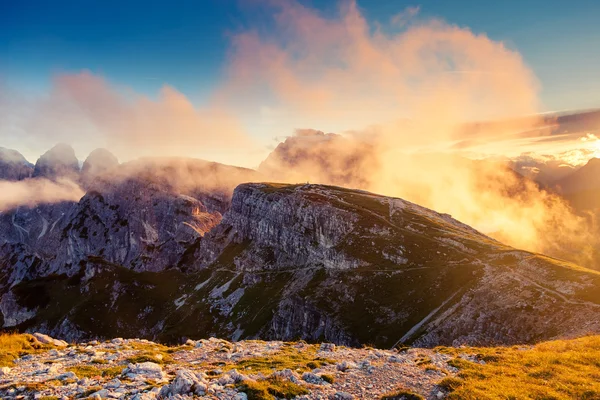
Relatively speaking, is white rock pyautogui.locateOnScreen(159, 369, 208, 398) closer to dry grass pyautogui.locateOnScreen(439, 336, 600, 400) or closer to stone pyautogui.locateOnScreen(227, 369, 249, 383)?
stone pyautogui.locateOnScreen(227, 369, 249, 383)

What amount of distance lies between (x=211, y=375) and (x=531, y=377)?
24231mm

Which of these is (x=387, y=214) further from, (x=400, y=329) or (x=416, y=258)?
(x=400, y=329)

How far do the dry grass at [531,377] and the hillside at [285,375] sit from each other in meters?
0.06

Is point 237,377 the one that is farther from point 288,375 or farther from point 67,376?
point 67,376

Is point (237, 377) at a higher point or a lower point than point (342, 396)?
lower

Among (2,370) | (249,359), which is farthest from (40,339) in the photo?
(249,359)

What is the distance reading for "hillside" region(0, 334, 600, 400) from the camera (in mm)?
20703

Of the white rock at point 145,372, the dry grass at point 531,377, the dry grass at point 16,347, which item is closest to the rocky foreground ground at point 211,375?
the white rock at point 145,372

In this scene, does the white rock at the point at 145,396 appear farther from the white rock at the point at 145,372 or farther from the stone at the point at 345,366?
the stone at the point at 345,366

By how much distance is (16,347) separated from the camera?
32.3 m

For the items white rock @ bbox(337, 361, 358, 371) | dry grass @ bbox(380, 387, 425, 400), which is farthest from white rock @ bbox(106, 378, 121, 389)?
dry grass @ bbox(380, 387, 425, 400)

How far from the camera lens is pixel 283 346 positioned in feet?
143

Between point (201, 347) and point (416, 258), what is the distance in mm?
122236

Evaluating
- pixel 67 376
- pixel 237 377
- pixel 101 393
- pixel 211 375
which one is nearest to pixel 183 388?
pixel 237 377
